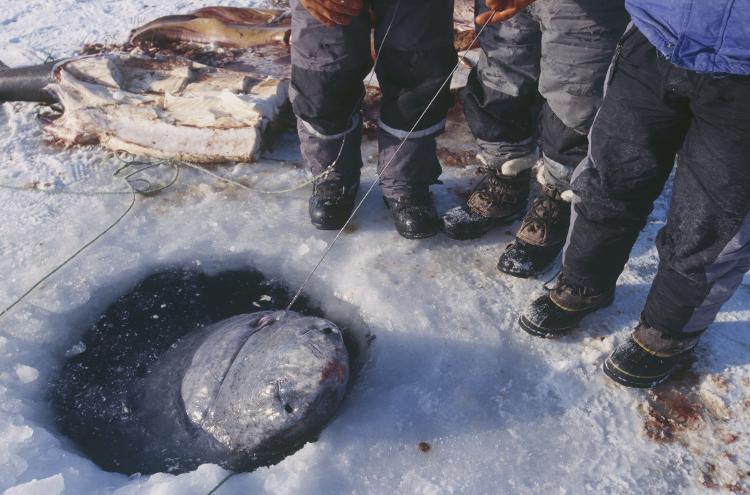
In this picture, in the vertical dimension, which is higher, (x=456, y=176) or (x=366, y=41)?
(x=366, y=41)

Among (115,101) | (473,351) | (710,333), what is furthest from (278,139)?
(710,333)

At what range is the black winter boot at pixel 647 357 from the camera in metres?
2.04

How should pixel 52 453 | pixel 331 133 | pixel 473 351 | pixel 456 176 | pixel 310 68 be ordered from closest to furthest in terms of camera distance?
pixel 52 453, pixel 473 351, pixel 310 68, pixel 331 133, pixel 456 176

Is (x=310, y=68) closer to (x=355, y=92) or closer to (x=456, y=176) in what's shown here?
(x=355, y=92)

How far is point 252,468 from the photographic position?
1.96 meters

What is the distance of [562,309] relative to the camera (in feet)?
7.46

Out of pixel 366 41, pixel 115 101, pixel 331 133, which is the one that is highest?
pixel 366 41

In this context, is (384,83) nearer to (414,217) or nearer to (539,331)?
(414,217)

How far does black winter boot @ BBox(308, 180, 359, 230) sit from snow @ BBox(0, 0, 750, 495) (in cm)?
8

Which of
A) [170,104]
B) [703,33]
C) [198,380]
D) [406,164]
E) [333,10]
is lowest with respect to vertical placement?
[198,380]

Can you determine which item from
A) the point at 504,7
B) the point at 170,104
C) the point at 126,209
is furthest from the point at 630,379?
the point at 170,104

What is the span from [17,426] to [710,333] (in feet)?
8.77

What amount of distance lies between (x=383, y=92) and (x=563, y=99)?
2.78 feet

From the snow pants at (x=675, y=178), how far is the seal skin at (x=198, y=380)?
3.53 feet
